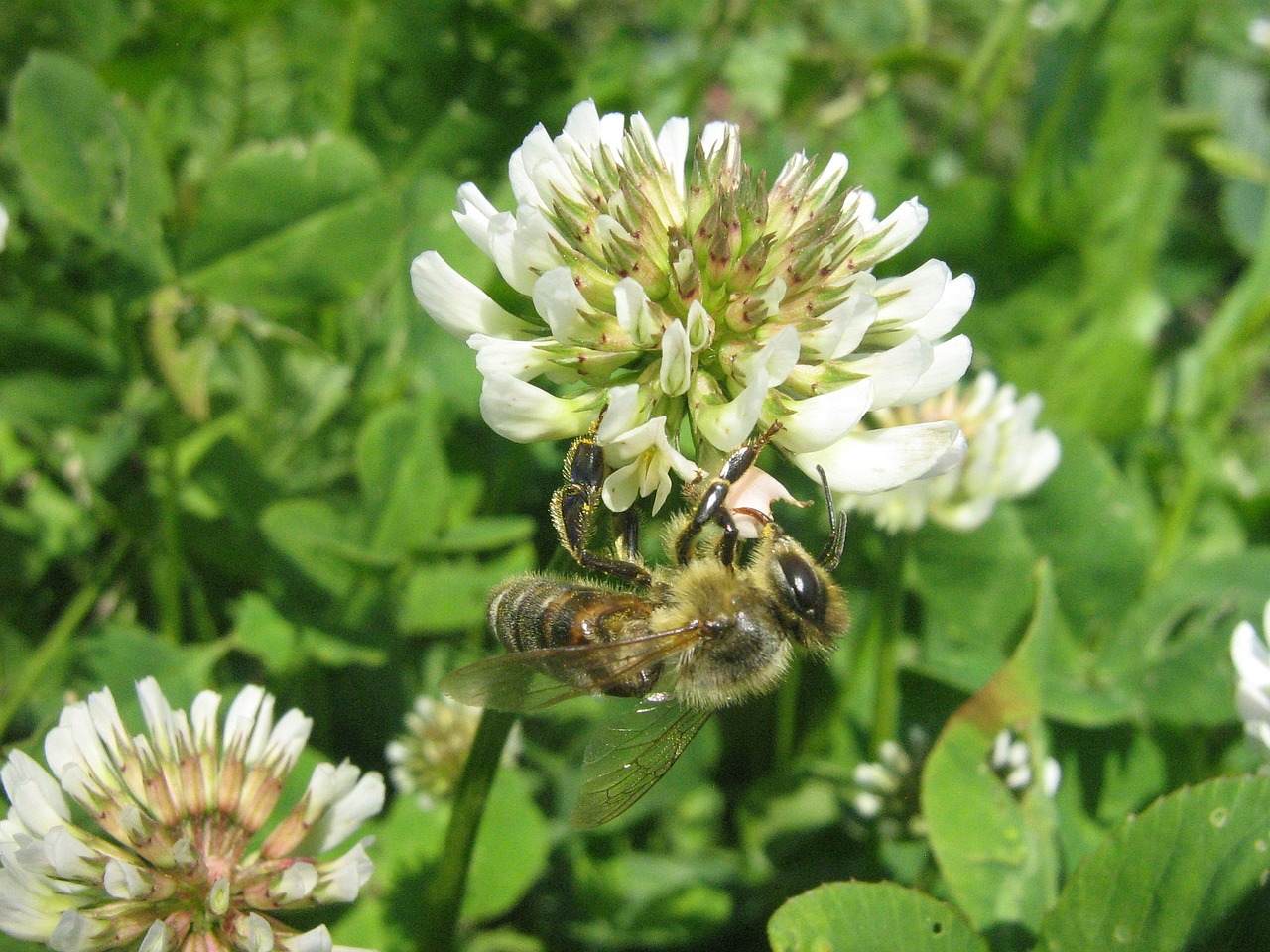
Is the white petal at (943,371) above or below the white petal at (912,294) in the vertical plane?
below

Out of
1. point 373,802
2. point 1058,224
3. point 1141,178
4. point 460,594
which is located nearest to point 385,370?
point 460,594

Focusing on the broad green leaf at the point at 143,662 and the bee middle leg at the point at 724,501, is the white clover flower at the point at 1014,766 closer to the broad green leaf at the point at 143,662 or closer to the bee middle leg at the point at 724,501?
the bee middle leg at the point at 724,501

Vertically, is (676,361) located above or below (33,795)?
above

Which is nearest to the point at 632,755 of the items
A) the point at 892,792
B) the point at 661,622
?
Answer: the point at 661,622

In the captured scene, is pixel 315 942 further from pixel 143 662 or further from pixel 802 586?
pixel 143 662

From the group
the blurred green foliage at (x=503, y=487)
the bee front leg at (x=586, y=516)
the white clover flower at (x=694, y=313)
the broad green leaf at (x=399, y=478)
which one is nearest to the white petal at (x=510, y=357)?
the white clover flower at (x=694, y=313)

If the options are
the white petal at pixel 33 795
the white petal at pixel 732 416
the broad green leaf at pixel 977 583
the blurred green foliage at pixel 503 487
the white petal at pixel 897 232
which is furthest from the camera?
the broad green leaf at pixel 977 583

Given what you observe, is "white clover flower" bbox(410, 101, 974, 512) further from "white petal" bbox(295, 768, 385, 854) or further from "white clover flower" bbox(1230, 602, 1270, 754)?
"white clover flower" bbox(1230, 602, 1270, 754)

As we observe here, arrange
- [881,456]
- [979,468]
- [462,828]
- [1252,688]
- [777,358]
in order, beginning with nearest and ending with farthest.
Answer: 1. [777,358]
2. [881,456]
3. [462,828]
4. [1252,688]
5. [979,468]
